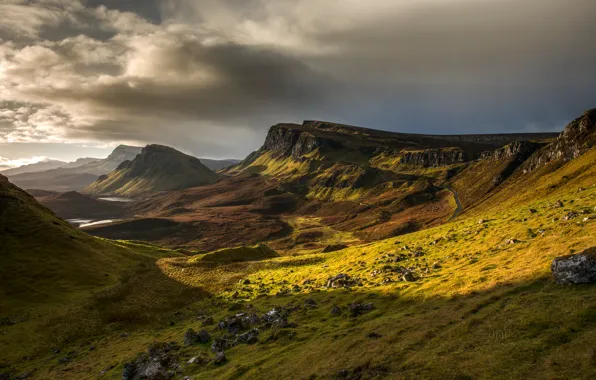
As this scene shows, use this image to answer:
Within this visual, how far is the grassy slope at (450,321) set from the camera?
19047 millimetres

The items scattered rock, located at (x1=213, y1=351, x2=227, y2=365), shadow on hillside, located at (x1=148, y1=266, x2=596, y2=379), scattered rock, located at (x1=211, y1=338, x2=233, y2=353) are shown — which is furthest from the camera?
scattered rock, located at (x1=211, y1=338, x2=233, y2=353)

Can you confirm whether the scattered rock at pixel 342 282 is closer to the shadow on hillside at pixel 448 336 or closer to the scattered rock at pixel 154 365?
the shadow on hillside at pixel 448 336

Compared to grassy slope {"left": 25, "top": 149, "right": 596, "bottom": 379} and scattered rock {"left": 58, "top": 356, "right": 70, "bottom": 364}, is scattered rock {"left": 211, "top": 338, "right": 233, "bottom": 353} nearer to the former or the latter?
grassy slope {"left": 25, "top": 149, "right": 596, "bottom": 379}

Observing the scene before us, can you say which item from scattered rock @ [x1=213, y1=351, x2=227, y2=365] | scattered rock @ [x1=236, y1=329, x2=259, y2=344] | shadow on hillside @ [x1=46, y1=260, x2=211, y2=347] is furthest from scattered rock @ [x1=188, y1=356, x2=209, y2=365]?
shadow on hillside @ [x1=46, y1=260, x2=211, y2=347]

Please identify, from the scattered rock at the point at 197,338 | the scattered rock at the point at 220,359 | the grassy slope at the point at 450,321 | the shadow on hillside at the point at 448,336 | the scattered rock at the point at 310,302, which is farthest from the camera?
the scattered rock at the point at 310,302

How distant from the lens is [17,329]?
5131cm

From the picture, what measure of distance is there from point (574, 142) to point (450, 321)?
641ft

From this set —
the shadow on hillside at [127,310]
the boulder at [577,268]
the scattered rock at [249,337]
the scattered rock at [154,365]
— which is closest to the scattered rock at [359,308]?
the scattered rock at [249,337]

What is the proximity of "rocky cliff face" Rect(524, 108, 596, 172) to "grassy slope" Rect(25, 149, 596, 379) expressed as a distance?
437 feet

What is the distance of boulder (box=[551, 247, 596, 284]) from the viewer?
24.5 meters

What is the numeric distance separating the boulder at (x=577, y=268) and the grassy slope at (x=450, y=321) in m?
0.97

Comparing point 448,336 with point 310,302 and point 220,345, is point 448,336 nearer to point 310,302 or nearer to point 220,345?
point 310,302

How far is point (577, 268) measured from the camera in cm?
2514

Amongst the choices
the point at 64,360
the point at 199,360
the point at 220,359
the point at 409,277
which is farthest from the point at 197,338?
the point at 409,277
